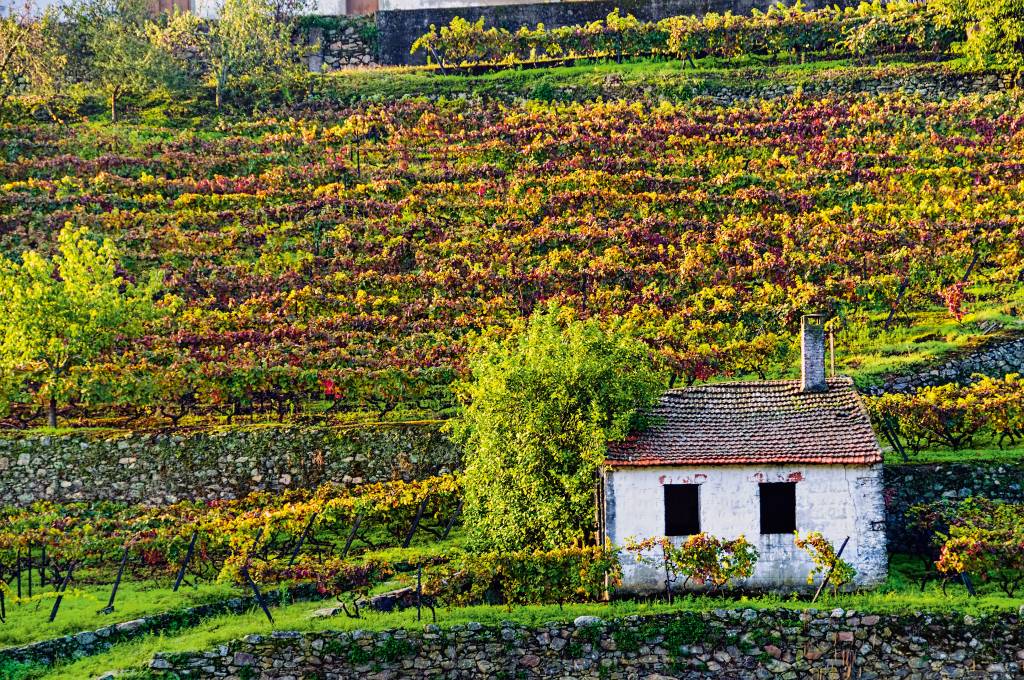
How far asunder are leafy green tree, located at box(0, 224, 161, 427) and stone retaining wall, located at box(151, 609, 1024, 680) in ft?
51.8

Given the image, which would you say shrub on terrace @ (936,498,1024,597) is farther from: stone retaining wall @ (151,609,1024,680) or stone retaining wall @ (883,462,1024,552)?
stone retaining wall @ (151,609,1024,680)

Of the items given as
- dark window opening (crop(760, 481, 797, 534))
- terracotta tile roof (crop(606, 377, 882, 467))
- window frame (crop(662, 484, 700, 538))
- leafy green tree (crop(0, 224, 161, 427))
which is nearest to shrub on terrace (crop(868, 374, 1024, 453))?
terracotta tile roof (crop(606, 377, 882, 467))

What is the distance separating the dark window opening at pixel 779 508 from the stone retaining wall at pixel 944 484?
3868 mm

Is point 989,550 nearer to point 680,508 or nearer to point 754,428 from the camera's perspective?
point 754,428

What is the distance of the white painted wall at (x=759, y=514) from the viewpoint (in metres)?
30.5

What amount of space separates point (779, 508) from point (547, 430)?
5.25 meters

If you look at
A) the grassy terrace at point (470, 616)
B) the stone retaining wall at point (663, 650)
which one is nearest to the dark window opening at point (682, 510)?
the grassy terrace at point (470, 616)

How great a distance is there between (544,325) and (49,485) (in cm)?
1251

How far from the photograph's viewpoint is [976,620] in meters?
27.9

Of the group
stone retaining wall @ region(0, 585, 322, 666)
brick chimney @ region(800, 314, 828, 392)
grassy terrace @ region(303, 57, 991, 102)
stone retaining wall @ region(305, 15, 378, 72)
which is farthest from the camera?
stone retaining wall @ region(305, 15, 378, 72)

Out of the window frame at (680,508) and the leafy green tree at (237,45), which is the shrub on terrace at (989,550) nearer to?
the window frame at (680,508)

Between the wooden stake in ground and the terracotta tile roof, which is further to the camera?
the terracotta tile roof

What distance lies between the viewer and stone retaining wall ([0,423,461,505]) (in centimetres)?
3738

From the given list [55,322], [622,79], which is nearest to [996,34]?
[622,79]
